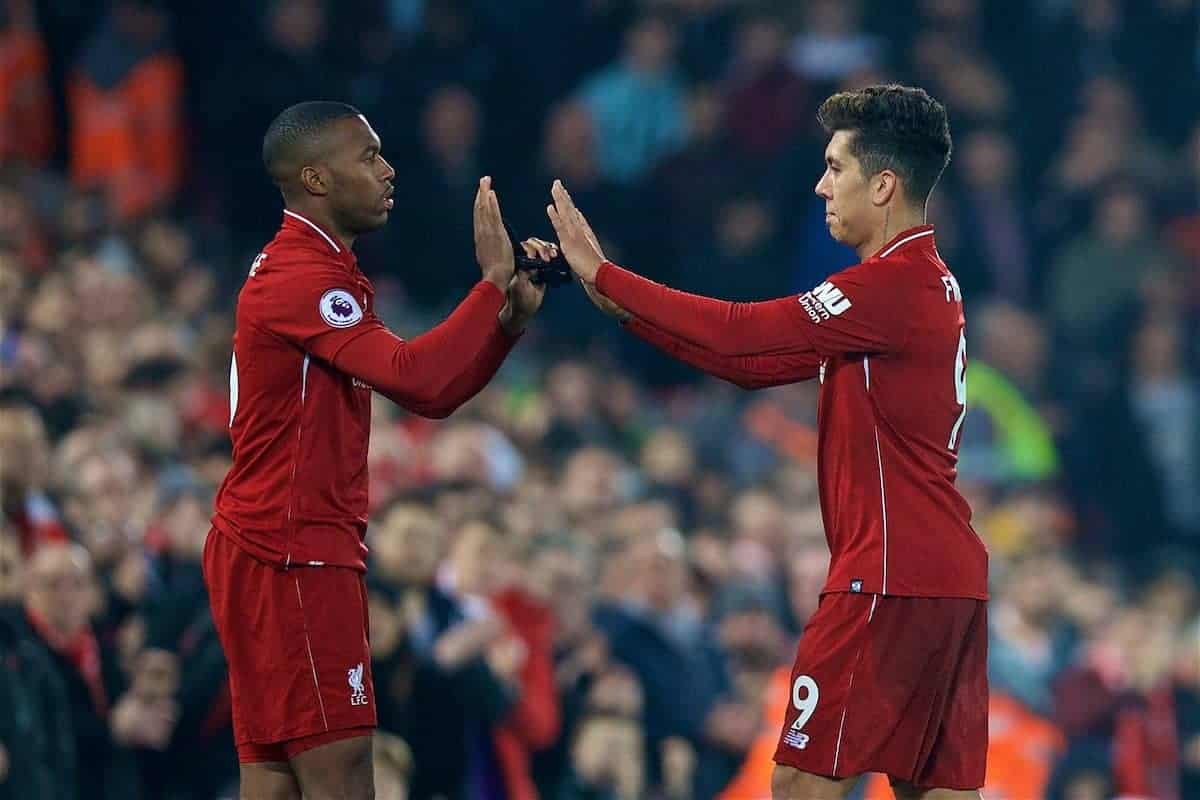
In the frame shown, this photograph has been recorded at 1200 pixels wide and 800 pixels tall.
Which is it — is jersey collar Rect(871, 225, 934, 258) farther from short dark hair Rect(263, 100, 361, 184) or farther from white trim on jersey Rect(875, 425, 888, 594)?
short dark hair Rect(263, 100, 361, 184)

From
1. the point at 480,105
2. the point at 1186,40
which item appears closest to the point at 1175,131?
the point at 1186,40

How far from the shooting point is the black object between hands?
18.4 feet

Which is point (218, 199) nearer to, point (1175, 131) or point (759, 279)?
point (759, 279)

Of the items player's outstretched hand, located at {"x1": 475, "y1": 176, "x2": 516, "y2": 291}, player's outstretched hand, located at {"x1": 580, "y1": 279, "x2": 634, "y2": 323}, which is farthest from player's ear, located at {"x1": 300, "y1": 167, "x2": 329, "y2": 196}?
player's outstretched hand, located at {"x1": 580, "y1": 279, "x2": 634, "y2": 323}

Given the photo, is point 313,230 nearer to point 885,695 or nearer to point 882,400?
point 882,400

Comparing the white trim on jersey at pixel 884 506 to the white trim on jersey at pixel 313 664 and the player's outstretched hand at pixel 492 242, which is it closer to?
the player's outstretched hand at pixel 492 242

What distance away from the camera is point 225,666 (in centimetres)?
746

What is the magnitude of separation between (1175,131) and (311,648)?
11073 millimetres

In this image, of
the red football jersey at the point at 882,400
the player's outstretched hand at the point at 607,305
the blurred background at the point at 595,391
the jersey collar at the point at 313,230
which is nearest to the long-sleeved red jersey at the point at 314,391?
the jersey collar at the point at 313,230

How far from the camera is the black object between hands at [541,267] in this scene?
5605 millimetres

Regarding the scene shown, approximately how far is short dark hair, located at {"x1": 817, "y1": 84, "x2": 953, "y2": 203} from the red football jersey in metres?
0.17

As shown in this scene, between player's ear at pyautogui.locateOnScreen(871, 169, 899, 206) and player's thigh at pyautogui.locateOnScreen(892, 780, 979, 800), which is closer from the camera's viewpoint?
player's thigh at pyautogui.locateOnScreen(892, 780, 979, 800)

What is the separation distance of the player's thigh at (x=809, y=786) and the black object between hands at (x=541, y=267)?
52.3 inches

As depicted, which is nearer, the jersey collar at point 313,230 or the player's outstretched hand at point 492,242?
the jersey collar at point 313,230
